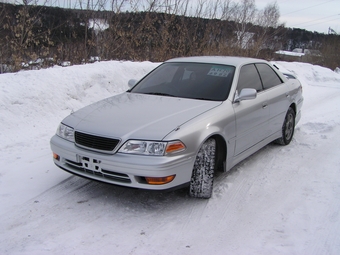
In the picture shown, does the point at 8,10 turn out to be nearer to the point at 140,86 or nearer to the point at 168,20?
the point at 168,20

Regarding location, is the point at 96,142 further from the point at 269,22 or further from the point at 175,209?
the point at 269,22

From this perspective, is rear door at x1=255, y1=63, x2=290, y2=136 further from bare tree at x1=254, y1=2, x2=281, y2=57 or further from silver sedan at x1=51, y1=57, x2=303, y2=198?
bare tree at x1=254, y1=2, x2=281, y2=57

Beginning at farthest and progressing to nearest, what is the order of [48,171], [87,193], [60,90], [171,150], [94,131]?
[60,90] → [48,171] → [87,193] → [94,131] → [171,150]

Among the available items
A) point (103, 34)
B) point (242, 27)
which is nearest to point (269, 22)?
point (242, 27)

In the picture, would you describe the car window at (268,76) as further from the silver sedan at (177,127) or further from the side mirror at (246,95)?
the side mirror at (246,95)

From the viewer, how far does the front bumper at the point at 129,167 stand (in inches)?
123

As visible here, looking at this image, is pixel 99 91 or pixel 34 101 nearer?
pixel 34 101

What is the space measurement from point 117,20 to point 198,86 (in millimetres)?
8229

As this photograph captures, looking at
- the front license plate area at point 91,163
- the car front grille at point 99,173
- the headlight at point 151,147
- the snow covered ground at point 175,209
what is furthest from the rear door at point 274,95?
the front license plate area at point 91,163

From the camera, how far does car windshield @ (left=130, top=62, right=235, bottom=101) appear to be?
4230mm

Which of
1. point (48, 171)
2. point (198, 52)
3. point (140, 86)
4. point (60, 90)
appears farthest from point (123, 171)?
point (198, 52)

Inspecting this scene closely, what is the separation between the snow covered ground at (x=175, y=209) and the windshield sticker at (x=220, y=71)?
1.33 m

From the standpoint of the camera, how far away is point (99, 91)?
8.13m

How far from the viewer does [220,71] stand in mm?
4492
